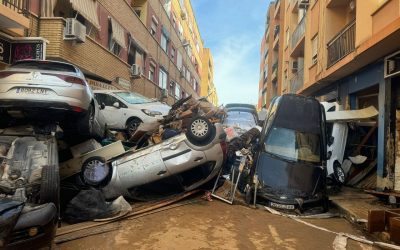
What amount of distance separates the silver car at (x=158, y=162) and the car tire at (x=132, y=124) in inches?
199

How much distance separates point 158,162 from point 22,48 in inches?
229

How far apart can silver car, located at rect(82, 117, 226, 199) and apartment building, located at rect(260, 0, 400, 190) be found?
485cm

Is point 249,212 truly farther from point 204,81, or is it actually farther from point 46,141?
point 204,81

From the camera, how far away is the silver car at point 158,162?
824cm

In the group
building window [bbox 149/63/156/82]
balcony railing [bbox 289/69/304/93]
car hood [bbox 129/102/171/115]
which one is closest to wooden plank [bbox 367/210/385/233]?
car hood [bbox 129/102/171/115]

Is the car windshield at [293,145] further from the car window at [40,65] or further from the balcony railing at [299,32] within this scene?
the balcony railing at [299,32]

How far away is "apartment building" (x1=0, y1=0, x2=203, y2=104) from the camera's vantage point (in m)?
11.2

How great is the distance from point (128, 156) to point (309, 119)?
4.39 metres

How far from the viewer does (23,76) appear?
7301mm

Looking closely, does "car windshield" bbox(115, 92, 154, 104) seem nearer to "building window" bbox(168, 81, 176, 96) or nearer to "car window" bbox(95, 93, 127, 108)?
"car window" bbox(95, 93, 127, 108)

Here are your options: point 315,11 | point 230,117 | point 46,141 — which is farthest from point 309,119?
point 315,11

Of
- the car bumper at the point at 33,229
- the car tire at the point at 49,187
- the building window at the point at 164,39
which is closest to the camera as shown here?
the car bumper at the point at 33,229

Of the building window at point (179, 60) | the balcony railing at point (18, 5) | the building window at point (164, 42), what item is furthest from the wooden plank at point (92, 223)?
the building window at point (179, 60)

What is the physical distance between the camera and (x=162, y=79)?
29891mm
